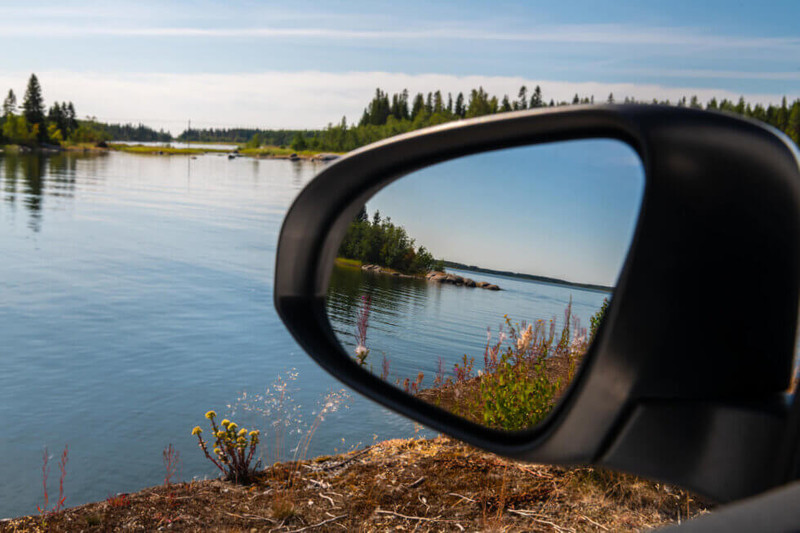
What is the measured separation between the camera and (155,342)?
15508mm

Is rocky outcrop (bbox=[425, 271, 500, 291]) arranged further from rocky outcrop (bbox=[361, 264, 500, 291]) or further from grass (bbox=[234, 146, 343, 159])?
grass (bbox=[234, 146, 343, 159])

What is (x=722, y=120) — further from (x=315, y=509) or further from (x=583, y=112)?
(x=315, y=509)

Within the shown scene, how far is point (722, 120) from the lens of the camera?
0.73 m

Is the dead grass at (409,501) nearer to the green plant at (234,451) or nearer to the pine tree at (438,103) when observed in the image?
the green plant at (234,451)

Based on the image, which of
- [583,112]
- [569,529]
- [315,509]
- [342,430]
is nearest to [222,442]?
[315,509]

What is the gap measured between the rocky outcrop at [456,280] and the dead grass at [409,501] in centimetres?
285

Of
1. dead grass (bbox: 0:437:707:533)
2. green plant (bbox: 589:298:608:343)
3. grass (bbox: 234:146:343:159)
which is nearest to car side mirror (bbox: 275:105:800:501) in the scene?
green plant (bbox: 589:298:608:343)

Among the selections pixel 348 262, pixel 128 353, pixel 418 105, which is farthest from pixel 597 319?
pixel 418 105

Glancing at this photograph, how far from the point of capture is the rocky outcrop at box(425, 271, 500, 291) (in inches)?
48.4

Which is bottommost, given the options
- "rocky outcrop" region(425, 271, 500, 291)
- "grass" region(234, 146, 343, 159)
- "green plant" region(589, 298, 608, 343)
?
"rocky outcrop" region(425, 271, 500, 291)

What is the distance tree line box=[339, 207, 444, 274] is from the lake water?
5 centimetres

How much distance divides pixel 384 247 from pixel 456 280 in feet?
0.91

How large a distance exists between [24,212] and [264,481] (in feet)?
143

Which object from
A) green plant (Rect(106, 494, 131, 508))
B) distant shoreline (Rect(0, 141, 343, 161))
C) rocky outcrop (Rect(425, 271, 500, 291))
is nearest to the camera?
rocky outcrop (Rect(425, 271, 500, 291))
